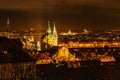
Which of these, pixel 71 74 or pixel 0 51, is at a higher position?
pixel 0 51

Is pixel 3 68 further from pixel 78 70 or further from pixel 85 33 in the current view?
pixel 85 33

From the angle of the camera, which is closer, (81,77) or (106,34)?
(81,77)

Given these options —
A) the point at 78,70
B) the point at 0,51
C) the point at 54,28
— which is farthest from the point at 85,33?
the point at 0,51

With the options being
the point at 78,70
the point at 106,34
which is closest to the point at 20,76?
the point at 78,70

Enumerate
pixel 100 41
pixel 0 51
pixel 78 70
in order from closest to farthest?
pixel 0 51, pixel 78 70, pixel 100 41

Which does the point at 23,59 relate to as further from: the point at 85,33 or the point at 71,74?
the point at 85,33

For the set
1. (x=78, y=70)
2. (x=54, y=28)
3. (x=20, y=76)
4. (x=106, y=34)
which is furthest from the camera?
(x=106, y=34)

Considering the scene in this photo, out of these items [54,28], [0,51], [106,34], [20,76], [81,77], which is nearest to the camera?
[20,76]

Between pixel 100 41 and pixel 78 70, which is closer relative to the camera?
pixel 78 70

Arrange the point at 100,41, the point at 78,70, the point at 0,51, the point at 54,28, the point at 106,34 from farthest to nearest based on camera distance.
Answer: the point at 106,34 → the point at 100,41 → the point at 54,28 → the point at 78,70 → the point at 0,51
